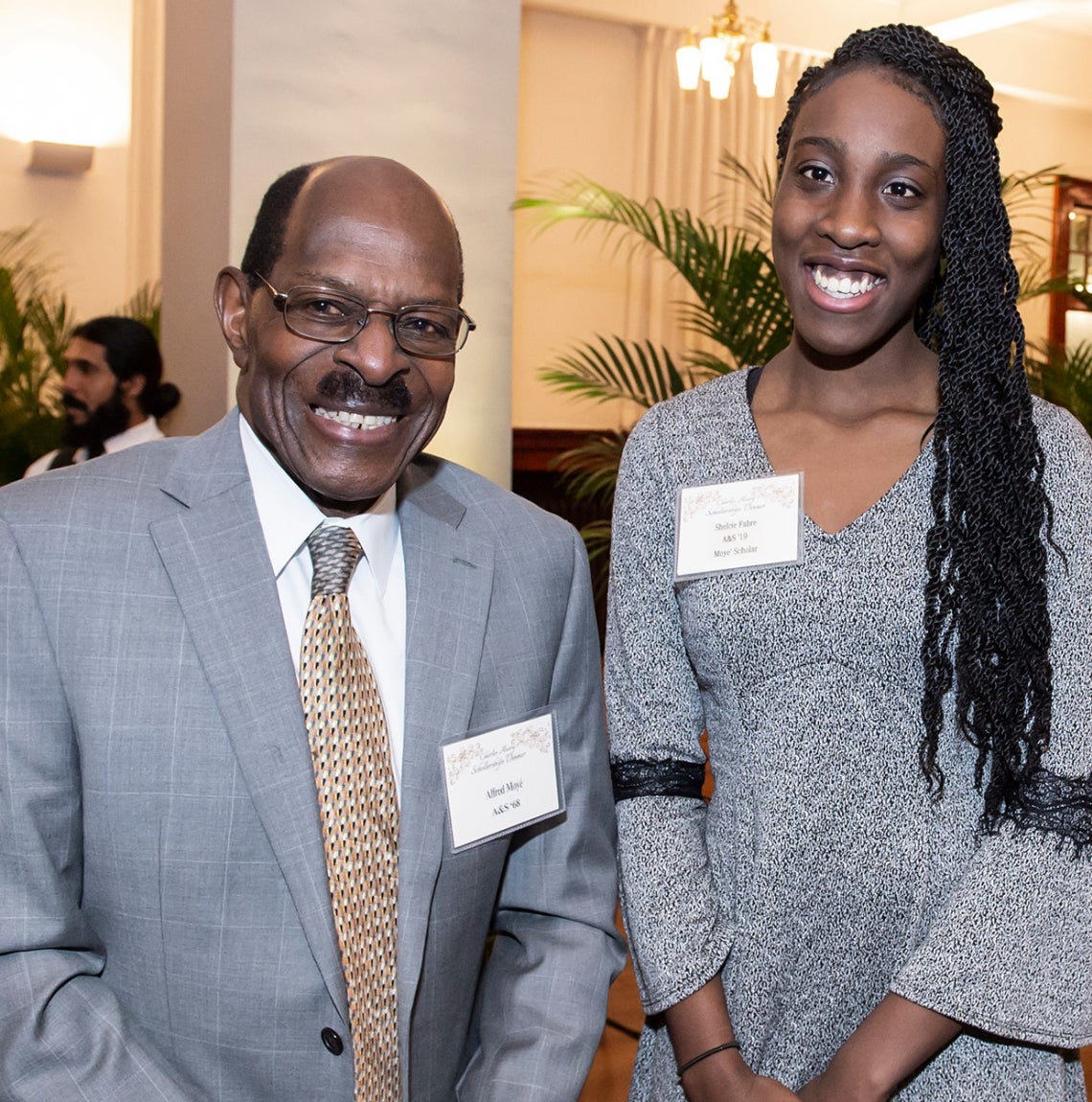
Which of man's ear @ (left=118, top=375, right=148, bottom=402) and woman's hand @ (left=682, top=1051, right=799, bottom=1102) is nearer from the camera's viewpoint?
woman's hand @ (left=682, top=1051, right=799, bottom=1102)

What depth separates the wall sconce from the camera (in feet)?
25.0

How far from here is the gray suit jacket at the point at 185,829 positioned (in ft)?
4.08

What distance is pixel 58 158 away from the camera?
25.3 ft

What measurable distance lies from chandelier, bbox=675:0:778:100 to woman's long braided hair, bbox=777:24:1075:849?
20.5 feet

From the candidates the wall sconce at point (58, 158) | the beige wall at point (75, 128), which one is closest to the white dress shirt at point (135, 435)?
the beige wall at point (75, 128)

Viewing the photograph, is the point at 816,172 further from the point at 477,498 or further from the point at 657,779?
the point at 657,779

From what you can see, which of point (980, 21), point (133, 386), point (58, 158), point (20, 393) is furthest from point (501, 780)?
point (980, 21)

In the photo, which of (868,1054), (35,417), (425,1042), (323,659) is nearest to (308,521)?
(323,659)

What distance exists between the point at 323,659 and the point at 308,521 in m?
0.16

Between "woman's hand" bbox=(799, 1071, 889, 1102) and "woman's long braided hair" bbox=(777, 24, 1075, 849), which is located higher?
"woman's long braided hair" bbox=(777, 24, 1075, 849)

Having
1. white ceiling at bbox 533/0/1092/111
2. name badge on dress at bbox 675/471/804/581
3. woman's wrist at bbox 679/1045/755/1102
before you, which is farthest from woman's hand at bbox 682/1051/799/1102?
white ceiling at bbox 533/0/1092/111

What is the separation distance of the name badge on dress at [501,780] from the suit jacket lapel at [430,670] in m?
0.02

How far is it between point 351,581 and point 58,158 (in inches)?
283

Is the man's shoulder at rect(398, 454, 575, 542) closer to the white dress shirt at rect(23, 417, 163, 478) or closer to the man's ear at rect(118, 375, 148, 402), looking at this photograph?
the white dress shirt at rect(23, 417, 163, 478)
